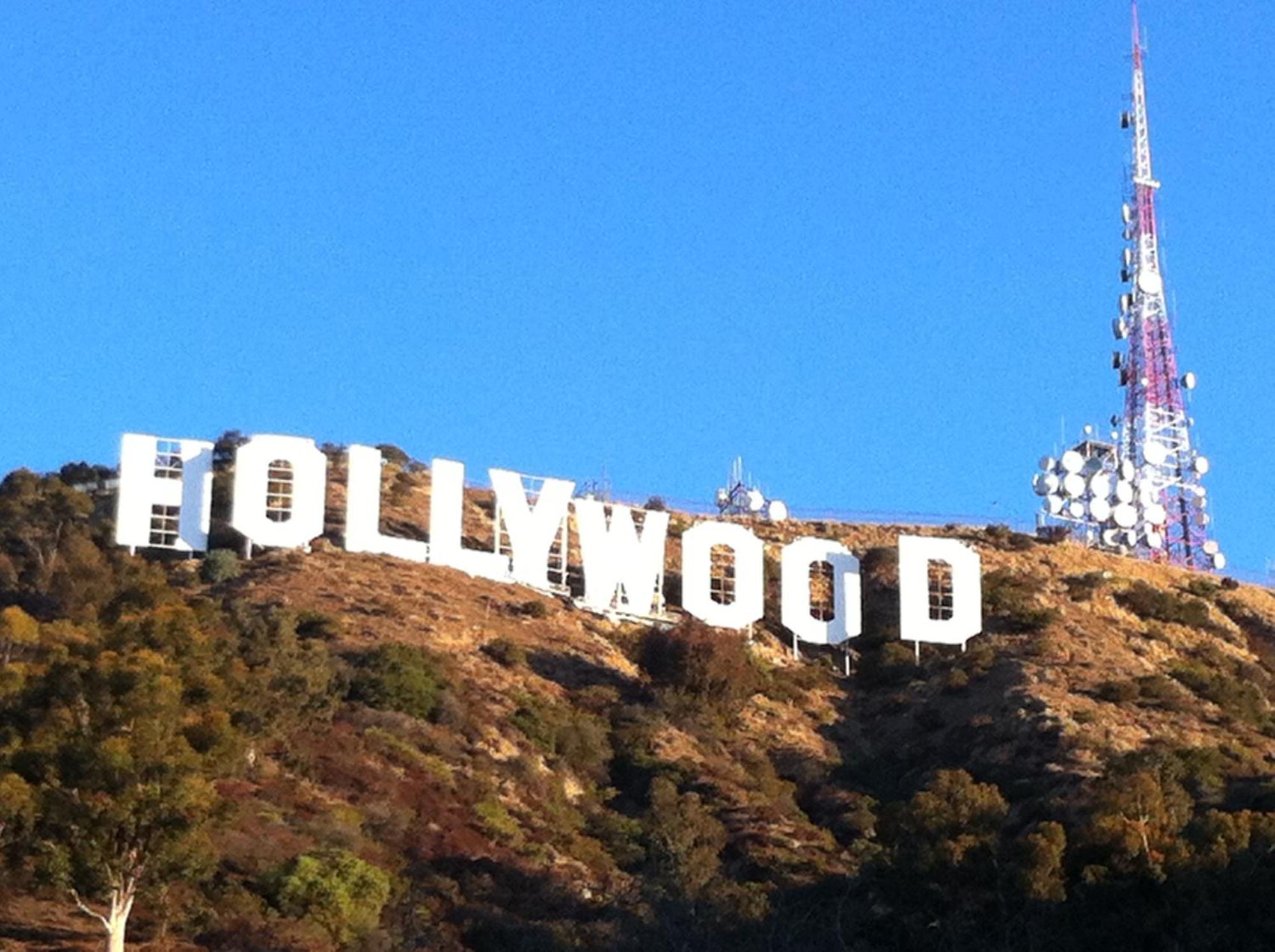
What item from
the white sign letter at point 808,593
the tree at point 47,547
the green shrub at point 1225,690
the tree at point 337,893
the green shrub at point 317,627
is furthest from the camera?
the white sign letter at point 808,593

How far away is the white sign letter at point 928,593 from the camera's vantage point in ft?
199

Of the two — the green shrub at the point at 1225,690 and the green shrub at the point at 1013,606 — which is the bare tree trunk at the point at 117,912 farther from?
the green shrub at the point at 1013,606

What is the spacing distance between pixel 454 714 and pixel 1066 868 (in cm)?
1726

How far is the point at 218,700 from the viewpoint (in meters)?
35.4

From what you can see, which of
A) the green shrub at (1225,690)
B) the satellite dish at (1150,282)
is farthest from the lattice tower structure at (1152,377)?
the green shrub at (1225,690)

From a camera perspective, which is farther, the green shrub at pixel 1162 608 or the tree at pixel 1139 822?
the green shrub at pixel 1162 608

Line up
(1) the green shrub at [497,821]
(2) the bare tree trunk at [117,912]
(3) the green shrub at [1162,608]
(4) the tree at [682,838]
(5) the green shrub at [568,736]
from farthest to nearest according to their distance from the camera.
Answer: (3) the green shrub at [1162,608], (5) the green shrub at [568,736], (1) the green shrub at [497,821], (4) the tree at [682,838], (2) the bare tree trunk at [117,912]

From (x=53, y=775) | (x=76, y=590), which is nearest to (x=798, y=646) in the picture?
(x=76, y=590)

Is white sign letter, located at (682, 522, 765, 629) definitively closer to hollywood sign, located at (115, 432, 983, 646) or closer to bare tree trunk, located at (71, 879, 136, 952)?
hollywood sign, located at (115, 432, 983, 646)

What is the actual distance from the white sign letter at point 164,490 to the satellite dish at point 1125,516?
31.7 metres

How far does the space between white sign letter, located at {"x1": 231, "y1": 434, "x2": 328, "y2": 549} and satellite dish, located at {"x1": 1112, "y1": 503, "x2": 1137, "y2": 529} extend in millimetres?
29161

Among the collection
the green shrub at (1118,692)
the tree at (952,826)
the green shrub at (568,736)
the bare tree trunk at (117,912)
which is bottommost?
the bare tree trunk at (117,912)

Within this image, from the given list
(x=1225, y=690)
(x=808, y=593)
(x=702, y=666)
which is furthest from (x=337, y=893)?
(x=1225, y=690)

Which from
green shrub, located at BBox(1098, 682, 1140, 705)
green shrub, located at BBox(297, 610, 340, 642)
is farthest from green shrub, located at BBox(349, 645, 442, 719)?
green shrub, located at BBox(1098, 682, 1140, 705)
